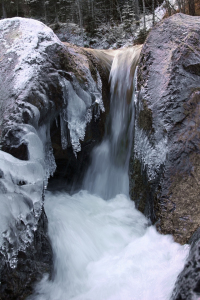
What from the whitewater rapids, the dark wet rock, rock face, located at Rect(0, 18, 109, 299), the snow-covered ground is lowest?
the whitewater rapids

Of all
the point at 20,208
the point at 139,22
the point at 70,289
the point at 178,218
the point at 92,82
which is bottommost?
the point at 70,289

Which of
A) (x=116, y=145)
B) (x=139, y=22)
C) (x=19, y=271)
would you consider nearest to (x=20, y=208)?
(x=19, y=271)

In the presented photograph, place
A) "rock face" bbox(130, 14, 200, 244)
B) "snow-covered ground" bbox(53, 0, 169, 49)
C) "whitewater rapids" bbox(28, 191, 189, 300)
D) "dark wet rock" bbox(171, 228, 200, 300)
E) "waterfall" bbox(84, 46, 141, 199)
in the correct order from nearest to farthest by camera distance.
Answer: "dark wet rock" bbox(171, 228, 200, 300) < "whitewater rapids" bbox(28, 191, 189, 300) < "rock face" bbox(130, 14, 200, 244) < "waterfall" bbox(84, 46, 141, 199) < "snow-covered ground" bbox(53, 0, 169, 49)

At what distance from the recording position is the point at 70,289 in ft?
7.53

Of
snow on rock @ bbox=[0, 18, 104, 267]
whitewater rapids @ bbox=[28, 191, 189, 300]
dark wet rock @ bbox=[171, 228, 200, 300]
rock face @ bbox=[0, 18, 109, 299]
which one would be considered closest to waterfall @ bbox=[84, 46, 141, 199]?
rock face @ bbox=[0, 18, 109, 299]

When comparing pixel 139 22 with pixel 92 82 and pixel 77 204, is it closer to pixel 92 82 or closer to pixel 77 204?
pixel 92 82

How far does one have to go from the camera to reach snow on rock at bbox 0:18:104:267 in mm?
1958

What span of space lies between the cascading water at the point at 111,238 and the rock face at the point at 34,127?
0.25m

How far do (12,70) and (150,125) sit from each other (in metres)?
1.98

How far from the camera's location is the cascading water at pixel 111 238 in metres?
2.18

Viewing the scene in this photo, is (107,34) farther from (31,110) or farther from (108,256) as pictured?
(108,256)

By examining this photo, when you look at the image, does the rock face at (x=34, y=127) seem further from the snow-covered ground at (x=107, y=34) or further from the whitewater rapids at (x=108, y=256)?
the snow-covered ground at (x=107, y=34)

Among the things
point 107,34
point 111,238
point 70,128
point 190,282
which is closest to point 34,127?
point 70,128

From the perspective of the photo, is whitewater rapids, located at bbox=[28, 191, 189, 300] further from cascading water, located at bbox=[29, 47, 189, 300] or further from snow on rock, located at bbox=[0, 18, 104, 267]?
snow on rock, located at bbox=[0, 18, 104, 267]
